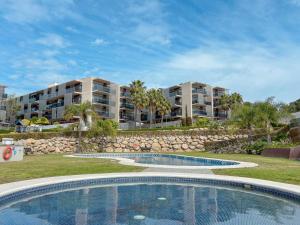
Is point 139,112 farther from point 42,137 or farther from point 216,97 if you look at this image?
point 42,137

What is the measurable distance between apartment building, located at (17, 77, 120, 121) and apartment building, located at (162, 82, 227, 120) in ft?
42.6

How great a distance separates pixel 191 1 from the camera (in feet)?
53.0

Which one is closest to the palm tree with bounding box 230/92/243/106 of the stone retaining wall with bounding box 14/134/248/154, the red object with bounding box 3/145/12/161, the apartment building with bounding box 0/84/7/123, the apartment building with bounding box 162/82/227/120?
the apartment building with bounding box 162/82/227/120

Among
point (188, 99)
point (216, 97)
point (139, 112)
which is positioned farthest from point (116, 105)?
point (216, 97)

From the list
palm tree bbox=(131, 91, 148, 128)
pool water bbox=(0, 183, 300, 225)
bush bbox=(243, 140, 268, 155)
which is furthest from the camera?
palm tree bbox=(131, 91, 148, 128)

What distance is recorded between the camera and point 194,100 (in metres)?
57.8

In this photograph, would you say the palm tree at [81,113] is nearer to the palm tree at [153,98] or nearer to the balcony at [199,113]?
the palm tree at [153,98]

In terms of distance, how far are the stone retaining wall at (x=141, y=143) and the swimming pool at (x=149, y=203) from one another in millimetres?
21044

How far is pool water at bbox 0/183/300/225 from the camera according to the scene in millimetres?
5590

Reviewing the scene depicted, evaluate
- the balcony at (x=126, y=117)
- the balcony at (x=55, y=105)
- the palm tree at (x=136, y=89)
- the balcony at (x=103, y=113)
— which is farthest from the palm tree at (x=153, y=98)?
the balcony at (x=55, y=105)

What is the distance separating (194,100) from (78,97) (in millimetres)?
24063

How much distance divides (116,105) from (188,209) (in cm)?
4896

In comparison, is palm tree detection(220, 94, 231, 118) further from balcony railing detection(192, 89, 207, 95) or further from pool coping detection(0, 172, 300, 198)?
pool coping detection(0, 172, 300, 198)

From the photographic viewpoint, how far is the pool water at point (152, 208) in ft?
18.3
